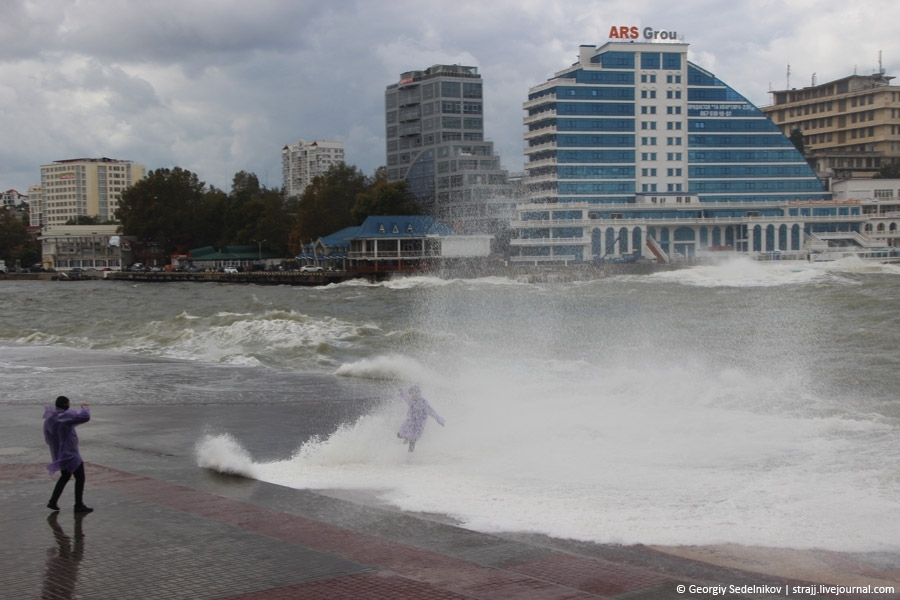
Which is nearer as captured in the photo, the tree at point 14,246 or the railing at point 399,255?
the railing at point 399,255

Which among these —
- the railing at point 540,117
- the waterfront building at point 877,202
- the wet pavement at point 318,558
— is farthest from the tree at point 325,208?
the wet pavement at point 318,558

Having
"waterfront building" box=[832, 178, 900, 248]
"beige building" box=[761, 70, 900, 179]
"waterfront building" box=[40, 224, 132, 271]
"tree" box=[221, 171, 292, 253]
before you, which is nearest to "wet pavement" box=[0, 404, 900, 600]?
"waterfront building" box=[832, 178, 900, 248]

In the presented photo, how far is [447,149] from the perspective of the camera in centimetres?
15150

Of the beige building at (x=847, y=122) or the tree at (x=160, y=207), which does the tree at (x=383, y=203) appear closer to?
the tree at (x=160, y=207)

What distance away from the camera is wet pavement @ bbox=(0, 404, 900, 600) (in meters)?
8.28

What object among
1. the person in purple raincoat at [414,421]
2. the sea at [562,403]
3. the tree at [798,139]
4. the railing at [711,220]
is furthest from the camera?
the tree at [798,139]

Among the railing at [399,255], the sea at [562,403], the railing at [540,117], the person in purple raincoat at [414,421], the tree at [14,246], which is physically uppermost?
the railing at [540,117]

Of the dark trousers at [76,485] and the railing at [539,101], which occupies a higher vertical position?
the railing at [539,101]

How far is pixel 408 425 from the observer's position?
15172mm

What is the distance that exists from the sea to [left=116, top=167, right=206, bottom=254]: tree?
101m

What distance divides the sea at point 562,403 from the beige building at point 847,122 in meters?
103

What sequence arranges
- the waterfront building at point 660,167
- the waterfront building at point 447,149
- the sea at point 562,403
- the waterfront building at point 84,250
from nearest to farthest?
the sea at point 562,403, the waterfront building at point 660,167, the waterfront building at point 447,149, the waterfront building at point 84,250

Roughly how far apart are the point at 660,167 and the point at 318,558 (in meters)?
114

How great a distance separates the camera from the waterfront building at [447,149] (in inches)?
5159
